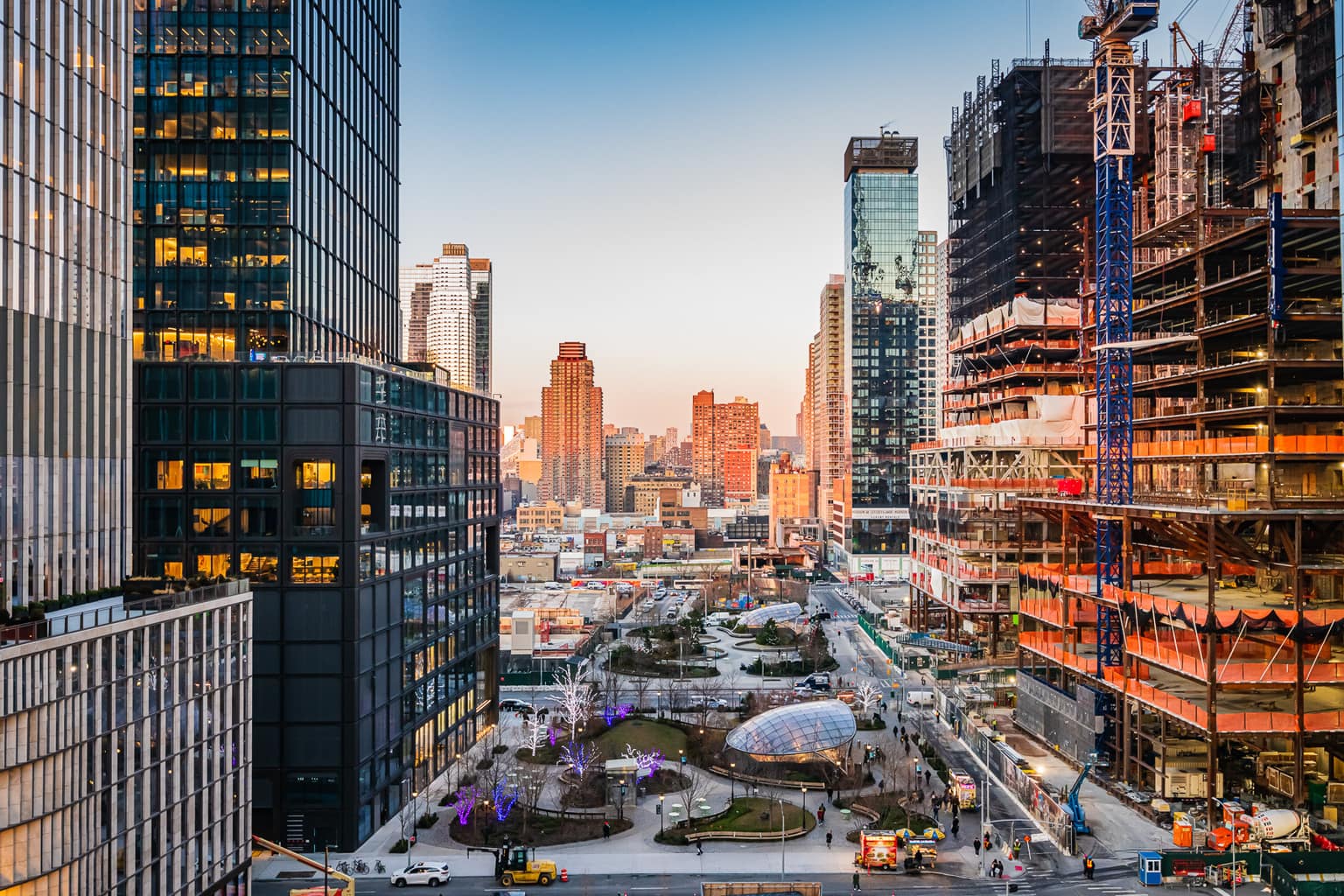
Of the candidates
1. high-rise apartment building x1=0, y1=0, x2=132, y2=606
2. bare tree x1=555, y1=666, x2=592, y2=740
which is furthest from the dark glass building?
bare tree x1=555, y1=666, x2=592, y2=740

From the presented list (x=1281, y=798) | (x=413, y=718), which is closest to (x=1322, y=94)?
(x=1281, y=798)

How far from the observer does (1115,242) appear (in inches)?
2881

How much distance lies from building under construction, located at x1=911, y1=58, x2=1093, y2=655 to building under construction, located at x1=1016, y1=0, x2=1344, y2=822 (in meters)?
18.0

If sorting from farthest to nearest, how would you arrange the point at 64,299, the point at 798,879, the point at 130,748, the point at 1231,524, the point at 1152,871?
1. the point at 1231,524
2. the point at 798,879
3. the point at 1152,871
4. the point at 64,299
5. the point at 130,748

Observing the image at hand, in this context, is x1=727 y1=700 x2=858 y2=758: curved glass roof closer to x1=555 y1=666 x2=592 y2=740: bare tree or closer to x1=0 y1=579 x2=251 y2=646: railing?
x1=555 y1=666 x2=592 y2=740: bare tree

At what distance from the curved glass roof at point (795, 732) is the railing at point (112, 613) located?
36773 mm

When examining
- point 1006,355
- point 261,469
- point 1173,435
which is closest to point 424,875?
point 261,469

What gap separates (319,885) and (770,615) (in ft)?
295

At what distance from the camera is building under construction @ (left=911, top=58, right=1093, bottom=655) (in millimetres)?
101562

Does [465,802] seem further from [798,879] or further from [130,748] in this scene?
[130,748]

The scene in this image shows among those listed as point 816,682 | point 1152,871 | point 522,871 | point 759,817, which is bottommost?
point 816,682

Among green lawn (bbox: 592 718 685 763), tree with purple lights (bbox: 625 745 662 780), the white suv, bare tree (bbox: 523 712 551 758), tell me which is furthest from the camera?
green lawn (bbox: 592 718 685 763)

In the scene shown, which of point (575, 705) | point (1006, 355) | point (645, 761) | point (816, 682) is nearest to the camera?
point (645, 761)

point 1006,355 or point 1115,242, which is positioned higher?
point 1115,242
